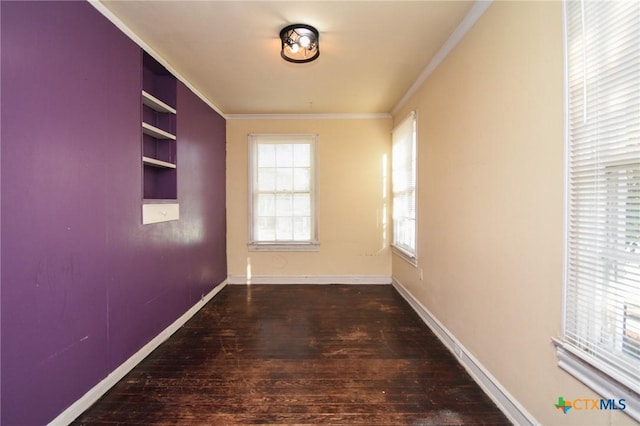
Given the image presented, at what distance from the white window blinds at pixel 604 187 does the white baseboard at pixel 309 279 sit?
285 centimetres

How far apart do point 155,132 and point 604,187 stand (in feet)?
9.71

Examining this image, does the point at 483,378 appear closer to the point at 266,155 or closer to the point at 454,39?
the point at 454,39

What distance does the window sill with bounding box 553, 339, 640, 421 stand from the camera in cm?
91

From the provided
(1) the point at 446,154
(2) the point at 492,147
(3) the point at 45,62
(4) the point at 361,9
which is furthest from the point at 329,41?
(3) the point at 45,62

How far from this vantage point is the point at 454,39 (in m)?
2.01

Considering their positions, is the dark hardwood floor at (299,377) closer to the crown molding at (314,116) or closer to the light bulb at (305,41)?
the light bulb at (305,41)

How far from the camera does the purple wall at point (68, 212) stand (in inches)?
48.4

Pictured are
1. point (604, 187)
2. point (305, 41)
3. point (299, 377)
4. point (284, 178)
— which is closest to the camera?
point (604, 187)

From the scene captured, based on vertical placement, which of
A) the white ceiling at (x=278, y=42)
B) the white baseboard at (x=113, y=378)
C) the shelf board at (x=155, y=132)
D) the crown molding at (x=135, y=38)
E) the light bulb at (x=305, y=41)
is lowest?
the white baseboard at (x=113, y=378)

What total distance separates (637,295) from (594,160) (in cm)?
52

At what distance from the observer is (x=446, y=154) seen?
2.21 metres

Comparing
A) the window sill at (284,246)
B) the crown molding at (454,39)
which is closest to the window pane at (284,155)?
the window sill at (284,246)

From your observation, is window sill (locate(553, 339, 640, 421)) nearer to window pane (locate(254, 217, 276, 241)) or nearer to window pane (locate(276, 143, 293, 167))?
window pane (locate(254, 217, 276, 241))

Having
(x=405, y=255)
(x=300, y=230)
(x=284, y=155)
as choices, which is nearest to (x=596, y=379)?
(x=405, y=255)
